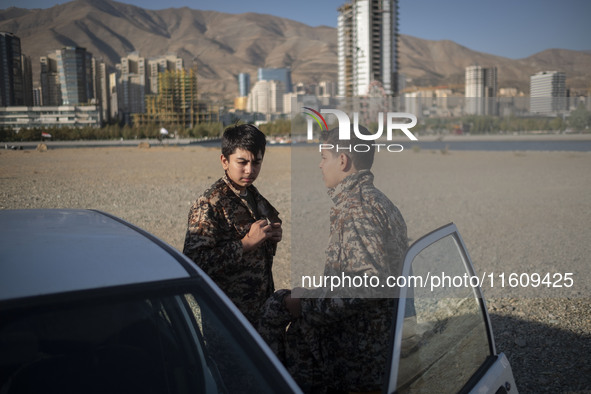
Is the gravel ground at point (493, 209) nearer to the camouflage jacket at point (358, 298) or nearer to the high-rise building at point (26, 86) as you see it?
the camouflage jacket at point (358, 298)

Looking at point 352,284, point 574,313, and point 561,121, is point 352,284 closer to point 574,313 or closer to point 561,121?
point 574,313

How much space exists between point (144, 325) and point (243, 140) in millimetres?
1271

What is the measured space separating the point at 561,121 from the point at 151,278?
6.18m

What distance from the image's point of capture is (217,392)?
1904 mm

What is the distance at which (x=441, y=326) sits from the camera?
206 cm

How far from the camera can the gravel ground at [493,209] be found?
4711 millimetres

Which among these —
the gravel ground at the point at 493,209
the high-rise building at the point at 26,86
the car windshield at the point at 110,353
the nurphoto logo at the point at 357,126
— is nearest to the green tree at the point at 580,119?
the gravel ground at the point at 493,209

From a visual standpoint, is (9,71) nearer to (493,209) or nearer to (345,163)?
(493,209)

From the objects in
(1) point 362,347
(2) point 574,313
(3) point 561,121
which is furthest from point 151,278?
(3) point 561,121

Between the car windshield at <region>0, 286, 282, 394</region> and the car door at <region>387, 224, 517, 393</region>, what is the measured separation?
51 centimetres

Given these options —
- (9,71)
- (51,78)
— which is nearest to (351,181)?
(9,71)

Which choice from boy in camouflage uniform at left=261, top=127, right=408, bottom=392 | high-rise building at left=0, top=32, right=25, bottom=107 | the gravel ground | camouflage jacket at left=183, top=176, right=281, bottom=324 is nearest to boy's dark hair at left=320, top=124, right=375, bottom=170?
boy in camouflage uniform at left=261, top=127, right=408, bottom=392

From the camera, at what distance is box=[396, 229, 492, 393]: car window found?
1807 millimetres

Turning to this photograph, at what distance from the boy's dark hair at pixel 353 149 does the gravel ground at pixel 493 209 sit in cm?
26
